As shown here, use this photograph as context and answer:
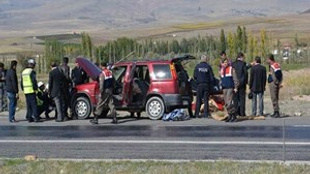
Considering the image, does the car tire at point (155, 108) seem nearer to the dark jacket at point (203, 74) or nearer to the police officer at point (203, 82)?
the police officer at point (203, 82)

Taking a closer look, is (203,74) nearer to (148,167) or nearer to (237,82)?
(237,82)

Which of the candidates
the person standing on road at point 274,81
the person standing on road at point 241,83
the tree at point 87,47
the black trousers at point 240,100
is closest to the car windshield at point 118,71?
the person standing on road at point 241,83

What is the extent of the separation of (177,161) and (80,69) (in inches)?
382

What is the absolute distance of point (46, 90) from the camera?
69.7 ft

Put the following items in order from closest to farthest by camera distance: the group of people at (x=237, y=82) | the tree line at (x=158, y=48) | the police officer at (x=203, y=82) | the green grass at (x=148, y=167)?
the green grass at (x=148, y=167), the group of people at (x=237, y=82), the police officer at (x=203, y=82), the tree line at (x=158, y=48)

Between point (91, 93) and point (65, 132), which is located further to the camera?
point (91, 93)

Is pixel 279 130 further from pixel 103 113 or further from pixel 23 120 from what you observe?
pixel 23 120

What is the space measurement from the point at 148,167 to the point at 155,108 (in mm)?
8351

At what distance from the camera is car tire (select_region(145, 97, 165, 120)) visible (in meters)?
20.1

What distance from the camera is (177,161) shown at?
12133mm

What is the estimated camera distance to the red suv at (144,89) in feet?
66.0

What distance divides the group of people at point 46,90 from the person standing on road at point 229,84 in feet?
14.2

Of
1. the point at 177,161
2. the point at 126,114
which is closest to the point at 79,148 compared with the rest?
the point at 177,161

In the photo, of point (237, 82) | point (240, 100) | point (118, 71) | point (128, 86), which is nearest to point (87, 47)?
point (118, 71)
